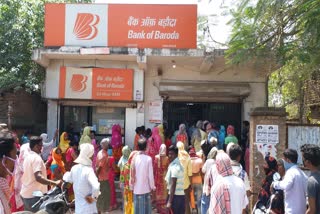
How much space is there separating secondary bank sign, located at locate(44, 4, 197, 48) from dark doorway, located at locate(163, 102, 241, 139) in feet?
7.48

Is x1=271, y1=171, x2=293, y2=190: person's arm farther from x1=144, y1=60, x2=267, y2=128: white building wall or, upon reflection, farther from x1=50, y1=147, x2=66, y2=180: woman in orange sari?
x1=144, y1=60, x2=267, y2=128: white building wall

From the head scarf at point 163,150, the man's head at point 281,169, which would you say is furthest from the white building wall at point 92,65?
the man's head at point 281,169

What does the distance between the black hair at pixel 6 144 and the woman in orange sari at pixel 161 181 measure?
15.4 feet

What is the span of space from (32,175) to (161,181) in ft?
10.4

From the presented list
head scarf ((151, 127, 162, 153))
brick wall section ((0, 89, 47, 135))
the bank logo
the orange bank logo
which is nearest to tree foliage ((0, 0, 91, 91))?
brick wall section ((0, 89, 47, 135))

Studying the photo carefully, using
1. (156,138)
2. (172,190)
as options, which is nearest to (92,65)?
(156,138)

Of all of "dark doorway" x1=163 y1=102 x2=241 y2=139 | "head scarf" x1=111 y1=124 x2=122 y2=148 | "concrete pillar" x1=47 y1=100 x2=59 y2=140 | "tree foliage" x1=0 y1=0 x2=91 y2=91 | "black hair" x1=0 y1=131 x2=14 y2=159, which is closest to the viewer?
"black hair" x1=0 y1=131 x2=14 y2=159

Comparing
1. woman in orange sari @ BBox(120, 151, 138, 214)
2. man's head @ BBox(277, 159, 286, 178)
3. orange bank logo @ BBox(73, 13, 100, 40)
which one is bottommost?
woman in orange sari @ BBox(120, 151, 138, 214)

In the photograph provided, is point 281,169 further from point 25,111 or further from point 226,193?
point 25,111

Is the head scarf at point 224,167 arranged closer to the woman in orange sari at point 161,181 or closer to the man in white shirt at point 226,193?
the man in white shirt at point 226,193

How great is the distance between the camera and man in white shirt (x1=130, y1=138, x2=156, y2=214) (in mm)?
6473

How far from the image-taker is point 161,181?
7.82m

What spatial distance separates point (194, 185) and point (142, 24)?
5.76 metres

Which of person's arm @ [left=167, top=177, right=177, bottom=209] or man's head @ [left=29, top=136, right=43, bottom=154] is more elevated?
man's head @ [left=29, top=136, right=43, bottom=154]
